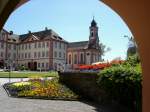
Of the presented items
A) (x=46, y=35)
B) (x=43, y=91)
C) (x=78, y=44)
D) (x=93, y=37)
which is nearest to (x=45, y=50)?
(x=46, y=35)

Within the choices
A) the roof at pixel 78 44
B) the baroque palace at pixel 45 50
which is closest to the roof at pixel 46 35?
the baroque palace at pixel 45 50

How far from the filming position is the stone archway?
4.16 metres

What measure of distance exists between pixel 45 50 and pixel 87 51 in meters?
12.9

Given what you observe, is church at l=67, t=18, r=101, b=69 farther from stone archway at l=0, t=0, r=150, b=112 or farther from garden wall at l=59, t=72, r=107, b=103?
stone archway at l=0, t=0, r=150, b=112

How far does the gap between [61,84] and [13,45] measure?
276 ft

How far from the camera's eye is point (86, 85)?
18984mm

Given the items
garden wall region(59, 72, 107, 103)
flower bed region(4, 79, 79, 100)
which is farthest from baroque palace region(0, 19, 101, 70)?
garden wall region(59, 72, 107, 103)

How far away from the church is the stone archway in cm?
9499

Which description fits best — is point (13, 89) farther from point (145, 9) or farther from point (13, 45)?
point (13, 45)

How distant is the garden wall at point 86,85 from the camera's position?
17322 mm

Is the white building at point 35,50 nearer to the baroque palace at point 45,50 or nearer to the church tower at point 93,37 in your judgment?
the baroque palace at point 45,50

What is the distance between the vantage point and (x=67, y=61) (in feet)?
344

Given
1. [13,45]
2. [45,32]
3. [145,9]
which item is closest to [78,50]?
[45,32]

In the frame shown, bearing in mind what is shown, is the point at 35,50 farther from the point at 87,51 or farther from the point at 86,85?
the point at 86,85
